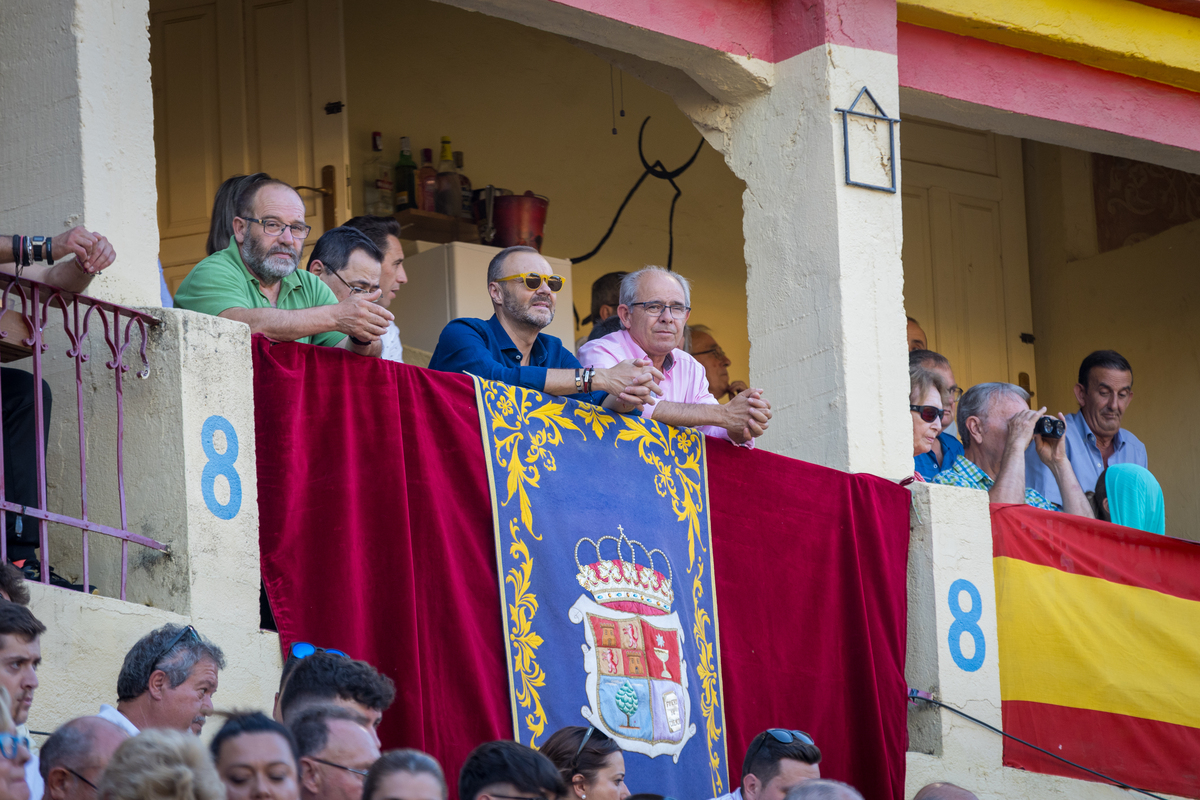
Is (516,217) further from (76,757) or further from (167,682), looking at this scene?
(76,757)

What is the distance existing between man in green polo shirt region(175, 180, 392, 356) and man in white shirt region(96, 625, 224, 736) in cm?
108

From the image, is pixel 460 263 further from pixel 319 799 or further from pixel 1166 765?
pixel 319 799

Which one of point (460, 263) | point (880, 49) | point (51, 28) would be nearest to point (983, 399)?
point (880, 49)

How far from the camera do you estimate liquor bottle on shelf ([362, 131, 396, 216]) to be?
8.68 metres

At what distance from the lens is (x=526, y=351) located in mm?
5668

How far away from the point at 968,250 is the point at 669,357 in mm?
5393

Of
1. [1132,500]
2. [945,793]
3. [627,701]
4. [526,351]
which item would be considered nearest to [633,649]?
[627,701]

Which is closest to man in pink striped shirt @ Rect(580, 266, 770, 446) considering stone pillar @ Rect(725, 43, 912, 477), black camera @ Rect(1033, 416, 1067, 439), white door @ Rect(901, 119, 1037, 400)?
stone pillar @ Rect(725, 43, 912, 477)

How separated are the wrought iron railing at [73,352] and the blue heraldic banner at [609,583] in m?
1.08

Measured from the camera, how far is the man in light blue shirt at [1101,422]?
827cm

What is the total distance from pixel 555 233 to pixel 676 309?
3728 mm

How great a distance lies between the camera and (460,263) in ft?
27.3

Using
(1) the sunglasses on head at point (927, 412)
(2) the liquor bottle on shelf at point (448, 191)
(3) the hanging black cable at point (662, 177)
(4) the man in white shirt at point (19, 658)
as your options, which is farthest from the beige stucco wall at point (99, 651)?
(3) the hanging black cable at point (662, 177)

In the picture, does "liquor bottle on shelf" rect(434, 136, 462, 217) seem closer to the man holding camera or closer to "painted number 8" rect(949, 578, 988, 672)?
the man holding camera
